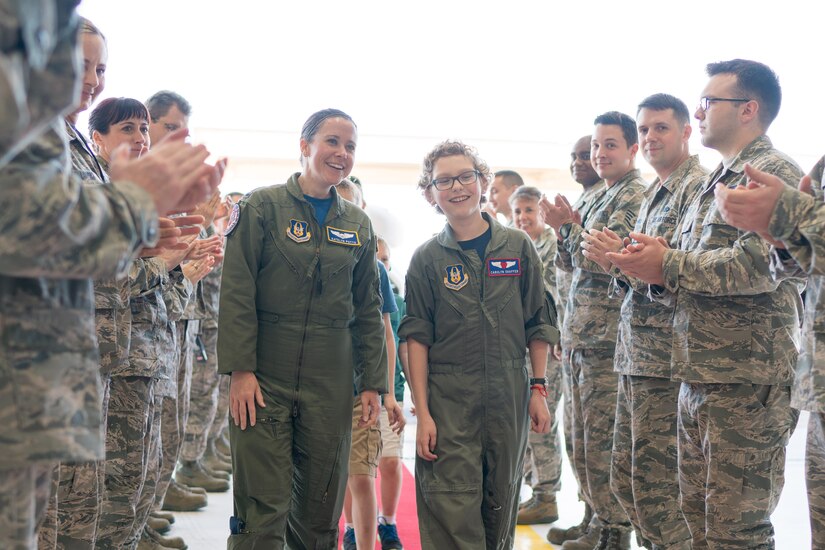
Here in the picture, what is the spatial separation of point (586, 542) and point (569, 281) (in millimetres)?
1395

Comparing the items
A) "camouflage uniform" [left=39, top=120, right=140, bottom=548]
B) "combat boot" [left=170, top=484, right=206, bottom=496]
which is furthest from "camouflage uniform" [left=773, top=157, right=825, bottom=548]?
"combat boot" [left=170, top=484, right=206, bottom=496]

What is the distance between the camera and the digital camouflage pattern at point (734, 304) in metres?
2.39

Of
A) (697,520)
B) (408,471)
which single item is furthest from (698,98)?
(408,471)

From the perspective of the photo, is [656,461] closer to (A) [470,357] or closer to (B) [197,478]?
(A) [470,357]

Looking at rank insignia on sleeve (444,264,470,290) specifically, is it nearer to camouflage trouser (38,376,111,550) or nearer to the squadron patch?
the squadron patch

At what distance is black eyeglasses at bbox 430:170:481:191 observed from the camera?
282 centimetres

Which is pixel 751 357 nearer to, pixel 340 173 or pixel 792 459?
pixel 340 173

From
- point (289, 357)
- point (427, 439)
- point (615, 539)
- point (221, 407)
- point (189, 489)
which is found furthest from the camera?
point (221, 407)

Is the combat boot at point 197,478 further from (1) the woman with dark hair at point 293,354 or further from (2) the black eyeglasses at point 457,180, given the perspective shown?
(2) the black eyeglasses at point 457,180

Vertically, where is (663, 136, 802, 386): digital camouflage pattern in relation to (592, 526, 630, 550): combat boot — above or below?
above

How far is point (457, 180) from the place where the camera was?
2.83 m

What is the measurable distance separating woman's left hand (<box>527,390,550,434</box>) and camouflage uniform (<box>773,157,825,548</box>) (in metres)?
0.87

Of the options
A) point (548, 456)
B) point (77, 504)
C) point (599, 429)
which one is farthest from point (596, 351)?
point (77, 504)

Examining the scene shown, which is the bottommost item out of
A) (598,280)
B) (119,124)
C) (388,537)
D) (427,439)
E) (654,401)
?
(388,537)
